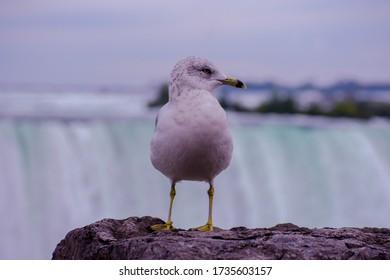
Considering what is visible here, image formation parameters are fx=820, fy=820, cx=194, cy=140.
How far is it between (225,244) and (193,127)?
0.49 m

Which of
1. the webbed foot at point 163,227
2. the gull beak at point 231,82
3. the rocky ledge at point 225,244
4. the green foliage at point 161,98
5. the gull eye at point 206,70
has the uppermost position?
the green foliage at point 161,98

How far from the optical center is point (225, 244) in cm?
319

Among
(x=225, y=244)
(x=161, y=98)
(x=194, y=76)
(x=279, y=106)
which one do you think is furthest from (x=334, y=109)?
(x=225, y=244)

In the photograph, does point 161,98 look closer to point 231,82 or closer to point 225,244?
point 231,82

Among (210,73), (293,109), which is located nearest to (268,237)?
(210,73)

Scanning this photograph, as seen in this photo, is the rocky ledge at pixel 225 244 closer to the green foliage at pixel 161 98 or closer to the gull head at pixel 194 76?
the gull head at pixel 194 76

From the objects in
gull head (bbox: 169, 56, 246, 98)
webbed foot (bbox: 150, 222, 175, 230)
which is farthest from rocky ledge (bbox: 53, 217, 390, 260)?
gull head (bbox: 169, 56, 246, 98)

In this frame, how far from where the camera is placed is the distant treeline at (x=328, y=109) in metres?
9.77

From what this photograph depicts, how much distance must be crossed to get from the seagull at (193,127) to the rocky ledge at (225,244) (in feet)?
0.92

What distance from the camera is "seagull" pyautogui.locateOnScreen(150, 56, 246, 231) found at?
→ 331 centimetres

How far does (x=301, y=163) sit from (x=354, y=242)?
6.38 metres

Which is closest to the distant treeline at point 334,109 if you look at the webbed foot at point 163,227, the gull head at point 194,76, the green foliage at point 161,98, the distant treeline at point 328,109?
the distant treeline at point 328,109

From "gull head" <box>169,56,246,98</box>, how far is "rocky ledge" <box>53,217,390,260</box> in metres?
0.61

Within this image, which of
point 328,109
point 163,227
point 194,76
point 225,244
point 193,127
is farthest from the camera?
point 328,109
